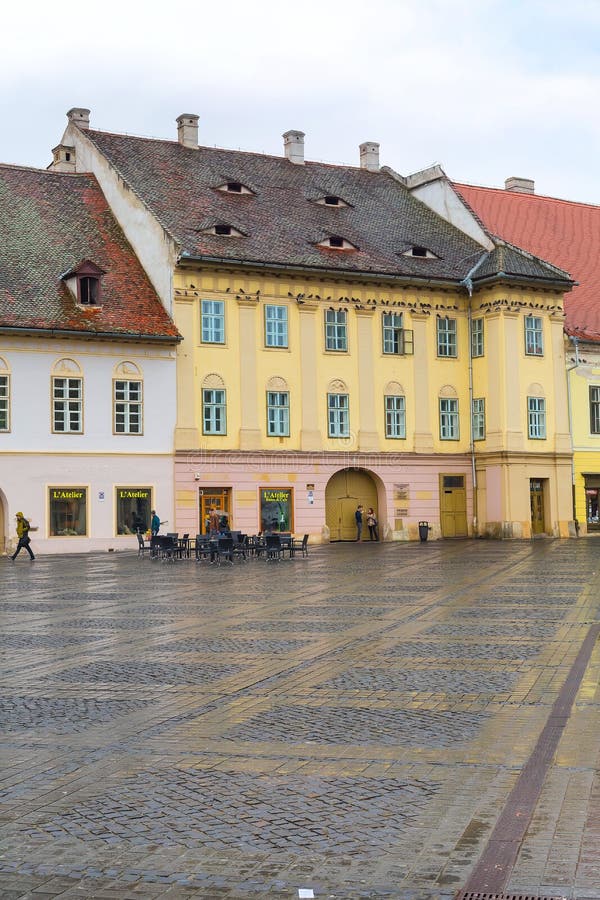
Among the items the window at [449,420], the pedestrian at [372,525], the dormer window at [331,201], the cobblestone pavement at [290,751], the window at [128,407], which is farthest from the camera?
the dormer window at [331,201]

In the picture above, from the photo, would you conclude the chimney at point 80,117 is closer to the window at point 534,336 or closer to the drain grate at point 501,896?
the window at point 534,336

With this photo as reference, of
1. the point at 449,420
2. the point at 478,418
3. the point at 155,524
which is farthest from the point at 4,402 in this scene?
the point at 478,418

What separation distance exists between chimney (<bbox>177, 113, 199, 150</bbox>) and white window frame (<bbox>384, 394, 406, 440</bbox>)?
14.2 meters

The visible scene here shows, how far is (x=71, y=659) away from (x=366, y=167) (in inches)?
1789

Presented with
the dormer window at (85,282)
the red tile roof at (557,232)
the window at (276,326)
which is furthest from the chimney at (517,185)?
the dormer window at (85,282)

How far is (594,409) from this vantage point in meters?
50.7

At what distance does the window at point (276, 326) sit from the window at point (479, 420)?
9.09m

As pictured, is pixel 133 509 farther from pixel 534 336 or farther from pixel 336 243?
pixel 534 336

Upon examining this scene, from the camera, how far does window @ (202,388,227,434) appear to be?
143 ft

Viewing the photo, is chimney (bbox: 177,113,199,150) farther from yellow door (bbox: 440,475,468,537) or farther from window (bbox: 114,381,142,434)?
yellow door (bbox: 440,475,468,537)

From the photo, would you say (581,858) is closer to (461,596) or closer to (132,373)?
(461,596)

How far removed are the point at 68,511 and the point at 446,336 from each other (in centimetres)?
1781

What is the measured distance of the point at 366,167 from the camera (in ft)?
182

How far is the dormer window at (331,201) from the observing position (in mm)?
50469
